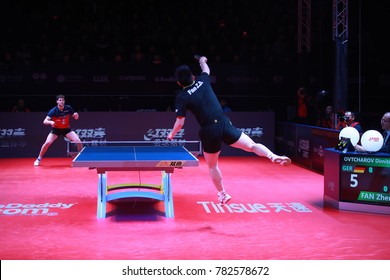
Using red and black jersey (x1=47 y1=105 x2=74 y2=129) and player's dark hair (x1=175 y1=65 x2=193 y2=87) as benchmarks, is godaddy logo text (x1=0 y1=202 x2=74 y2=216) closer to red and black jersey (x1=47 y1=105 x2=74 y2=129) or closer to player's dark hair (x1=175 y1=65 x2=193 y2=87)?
player's dark hair (x1=175 y1=65 x2=193 y2=87)

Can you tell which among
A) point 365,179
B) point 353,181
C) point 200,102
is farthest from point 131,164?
point 365,179

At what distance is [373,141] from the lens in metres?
8.45

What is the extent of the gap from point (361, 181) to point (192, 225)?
2.90m

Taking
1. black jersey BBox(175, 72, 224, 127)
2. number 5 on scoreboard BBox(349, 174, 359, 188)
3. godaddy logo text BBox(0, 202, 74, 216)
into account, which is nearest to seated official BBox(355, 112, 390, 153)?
number 5 on scoreboard BBox(349, 174, 359, 188)

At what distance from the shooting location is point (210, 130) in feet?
25.0

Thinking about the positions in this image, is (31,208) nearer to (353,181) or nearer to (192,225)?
(192,225)

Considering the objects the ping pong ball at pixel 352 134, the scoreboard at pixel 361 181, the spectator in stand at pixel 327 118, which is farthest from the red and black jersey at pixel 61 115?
the ping pong ball at pixel 352 134

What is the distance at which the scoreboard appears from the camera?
333 inches

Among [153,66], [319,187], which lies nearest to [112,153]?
[319,187]

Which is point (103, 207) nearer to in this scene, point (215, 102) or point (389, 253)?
point (215, 102)

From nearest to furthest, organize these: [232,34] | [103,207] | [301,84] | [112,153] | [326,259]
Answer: [326,259] < [103,207] < [112,153] < [301,84] < [232,34]

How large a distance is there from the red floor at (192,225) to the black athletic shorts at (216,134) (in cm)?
113

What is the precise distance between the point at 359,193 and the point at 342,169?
464 mm

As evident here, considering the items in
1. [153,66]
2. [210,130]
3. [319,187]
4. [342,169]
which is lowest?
[319,187]
